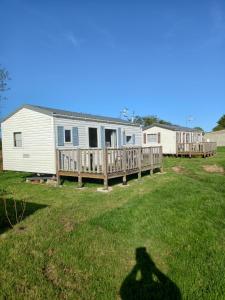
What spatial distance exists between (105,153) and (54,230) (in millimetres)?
4755

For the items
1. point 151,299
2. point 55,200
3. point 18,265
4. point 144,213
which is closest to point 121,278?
point 151,299

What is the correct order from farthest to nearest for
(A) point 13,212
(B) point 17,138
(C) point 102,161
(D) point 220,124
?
(D) point 220,124 → (B) point 17,138 → (C) point 102,161 → (A) point 13,212

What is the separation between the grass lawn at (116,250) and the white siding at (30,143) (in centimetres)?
464

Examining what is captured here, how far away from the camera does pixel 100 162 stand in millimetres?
11078

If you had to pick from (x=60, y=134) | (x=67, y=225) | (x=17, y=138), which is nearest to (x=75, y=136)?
Result: (x=60, y=134)

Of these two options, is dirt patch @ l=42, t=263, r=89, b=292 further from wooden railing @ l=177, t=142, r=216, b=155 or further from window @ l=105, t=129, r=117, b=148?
wooden railing @ l=177, t=142, r=216, b=155

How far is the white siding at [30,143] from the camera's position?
40.5 ft

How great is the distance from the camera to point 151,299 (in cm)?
346

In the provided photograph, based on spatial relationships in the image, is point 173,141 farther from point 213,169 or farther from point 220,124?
point 220,124

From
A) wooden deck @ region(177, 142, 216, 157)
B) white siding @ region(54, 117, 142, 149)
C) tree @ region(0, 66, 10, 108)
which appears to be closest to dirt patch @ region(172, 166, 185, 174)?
white siding @ region(54, 117, 142, 149)

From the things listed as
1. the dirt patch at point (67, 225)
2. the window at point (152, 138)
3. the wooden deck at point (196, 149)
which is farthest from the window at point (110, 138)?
the window at point (152, 138)

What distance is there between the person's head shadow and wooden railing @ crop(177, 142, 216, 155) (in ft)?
69.5

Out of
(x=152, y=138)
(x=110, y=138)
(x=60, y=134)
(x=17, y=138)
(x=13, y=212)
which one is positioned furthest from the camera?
(x=152, y=138)

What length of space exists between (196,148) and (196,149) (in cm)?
10
